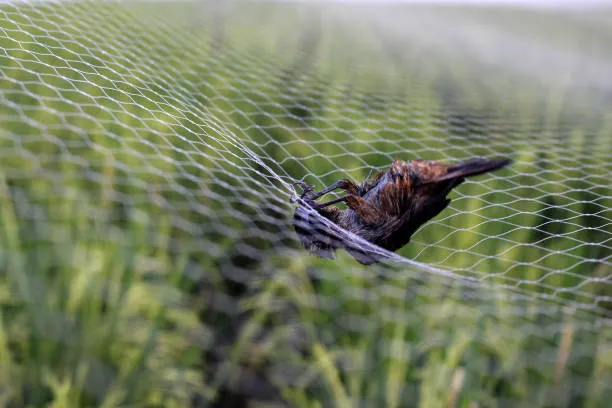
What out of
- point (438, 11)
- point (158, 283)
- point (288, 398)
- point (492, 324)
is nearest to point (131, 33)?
point (158, 283)

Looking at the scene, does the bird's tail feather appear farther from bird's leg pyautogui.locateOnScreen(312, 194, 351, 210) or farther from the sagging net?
the sagging net

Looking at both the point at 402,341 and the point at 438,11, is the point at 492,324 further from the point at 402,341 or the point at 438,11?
the point at 438,11

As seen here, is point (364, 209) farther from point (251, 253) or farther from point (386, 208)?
point (251, 253)

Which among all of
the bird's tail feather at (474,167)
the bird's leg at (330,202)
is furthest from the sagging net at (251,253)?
the bird's tail feather at (474,167)

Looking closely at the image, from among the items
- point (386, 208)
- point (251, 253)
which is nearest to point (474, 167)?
point (386, 208)

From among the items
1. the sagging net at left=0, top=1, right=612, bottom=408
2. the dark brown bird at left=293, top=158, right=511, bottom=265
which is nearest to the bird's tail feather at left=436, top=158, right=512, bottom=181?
the dark brown bird at left=293, top=158, right=511, bottom=265

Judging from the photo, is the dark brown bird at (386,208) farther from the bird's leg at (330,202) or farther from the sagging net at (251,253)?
the sagging net at (251,253)
